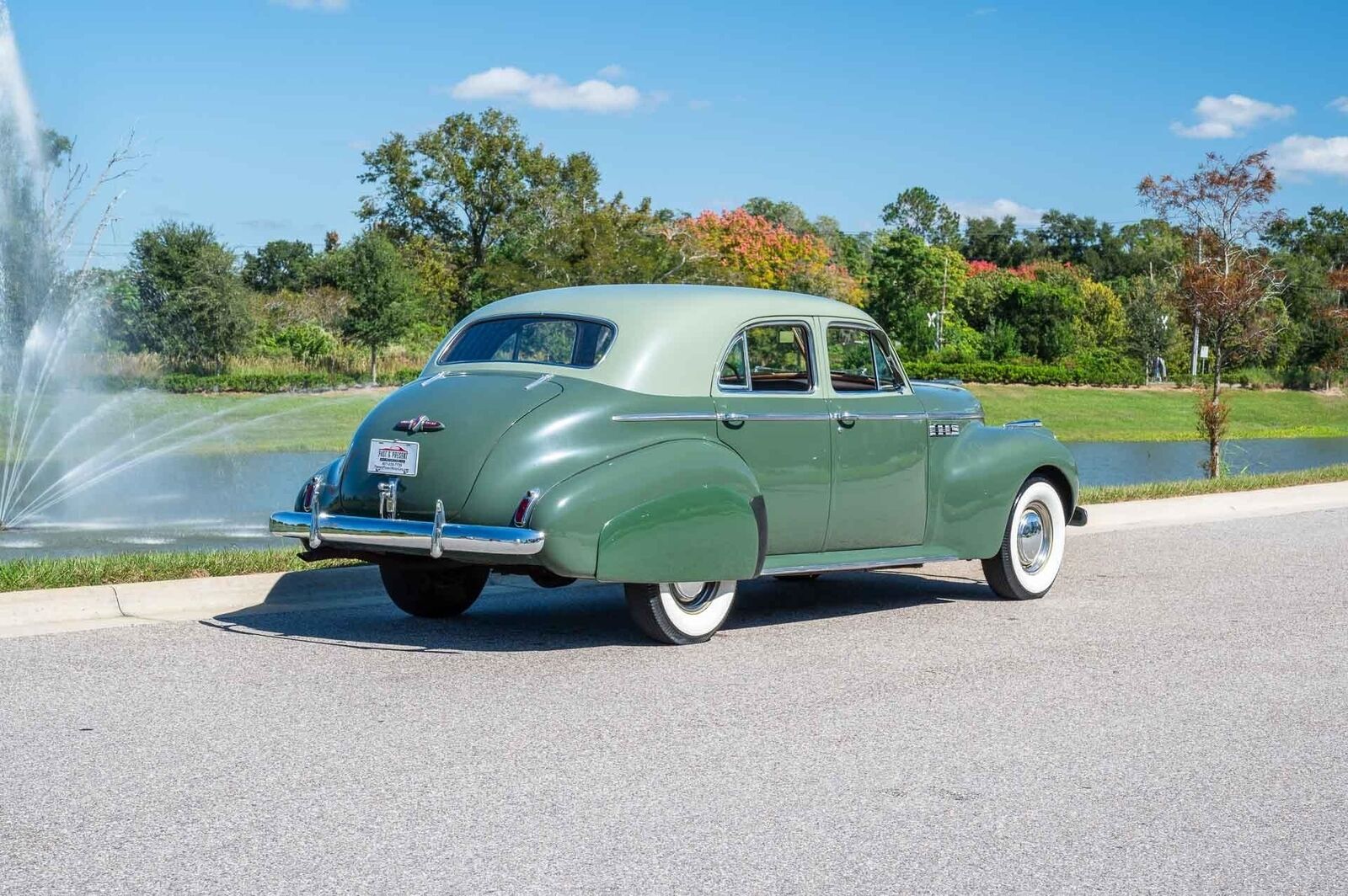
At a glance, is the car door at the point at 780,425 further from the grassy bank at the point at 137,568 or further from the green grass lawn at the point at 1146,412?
the green grass lawn at the point at 1146,412

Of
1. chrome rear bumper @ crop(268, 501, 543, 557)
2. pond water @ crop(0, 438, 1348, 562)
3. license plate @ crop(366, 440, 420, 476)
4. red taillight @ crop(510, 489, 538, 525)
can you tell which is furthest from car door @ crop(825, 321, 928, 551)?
pond water @ crop(0, 438, 1348, 562)

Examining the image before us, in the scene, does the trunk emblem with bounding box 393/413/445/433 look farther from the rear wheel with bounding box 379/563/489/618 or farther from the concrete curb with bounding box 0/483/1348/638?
the concrete curb with bounding box 0/483/1348/638

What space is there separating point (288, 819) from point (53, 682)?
240 cm

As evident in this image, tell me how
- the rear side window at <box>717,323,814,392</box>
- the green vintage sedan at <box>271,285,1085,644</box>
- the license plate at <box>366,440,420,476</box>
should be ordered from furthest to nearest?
the rear side window at <box>717,323,814,392</box> → the license plate at <box>366,440,420,476</box> → the green vintage sedan at <box>271,285,1085,644</box>

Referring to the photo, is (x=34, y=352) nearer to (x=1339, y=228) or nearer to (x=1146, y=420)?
(x=1146, y=420)

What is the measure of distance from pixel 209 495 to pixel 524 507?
14.4m

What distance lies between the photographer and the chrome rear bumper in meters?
6.73

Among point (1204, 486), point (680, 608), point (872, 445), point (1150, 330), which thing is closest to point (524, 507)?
point (680, 608)

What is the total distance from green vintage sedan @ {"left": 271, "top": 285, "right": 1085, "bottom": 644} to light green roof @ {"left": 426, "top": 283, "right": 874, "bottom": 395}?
0.01 meters

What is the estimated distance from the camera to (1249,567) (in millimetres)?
10938

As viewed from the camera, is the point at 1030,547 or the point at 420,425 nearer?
the point at 420,425

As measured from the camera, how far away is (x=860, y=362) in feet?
28.7

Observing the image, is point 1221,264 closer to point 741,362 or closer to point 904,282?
point 741,362

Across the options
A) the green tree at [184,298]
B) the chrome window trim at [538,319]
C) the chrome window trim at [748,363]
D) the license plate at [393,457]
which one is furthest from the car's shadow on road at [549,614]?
the green tree at [184,298]
